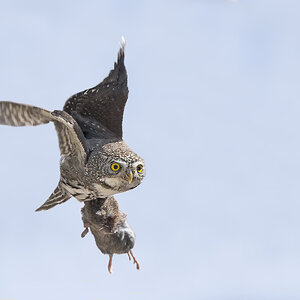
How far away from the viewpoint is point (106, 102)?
1338 cm

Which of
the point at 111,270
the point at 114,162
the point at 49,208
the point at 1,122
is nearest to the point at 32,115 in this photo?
the point at 1,122

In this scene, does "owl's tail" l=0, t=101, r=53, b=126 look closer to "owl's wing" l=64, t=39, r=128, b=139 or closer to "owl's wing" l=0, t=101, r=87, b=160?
"owl's wing" l=0, t=101, r=87, b=160

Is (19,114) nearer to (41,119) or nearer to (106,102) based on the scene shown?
(41,119)

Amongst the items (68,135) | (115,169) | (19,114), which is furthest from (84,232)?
(19,114)

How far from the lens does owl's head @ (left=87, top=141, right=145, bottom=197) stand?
11812 mm

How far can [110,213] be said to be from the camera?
42.7 ft

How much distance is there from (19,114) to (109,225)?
282cm

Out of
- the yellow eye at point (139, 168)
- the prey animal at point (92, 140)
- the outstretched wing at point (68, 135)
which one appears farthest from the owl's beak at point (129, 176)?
the outstretched wing at point (68, 135)

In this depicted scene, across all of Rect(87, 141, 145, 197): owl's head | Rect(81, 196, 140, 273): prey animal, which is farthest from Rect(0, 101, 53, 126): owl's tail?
Rect(81, 196, 140, 273): prey animal

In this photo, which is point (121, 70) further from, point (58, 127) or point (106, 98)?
point (58, 127)

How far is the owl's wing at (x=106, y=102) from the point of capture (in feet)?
43.6

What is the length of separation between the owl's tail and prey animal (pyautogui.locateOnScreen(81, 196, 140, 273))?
2.15 m

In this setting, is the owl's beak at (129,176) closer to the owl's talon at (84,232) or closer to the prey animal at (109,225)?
the prey animal at (109,225)

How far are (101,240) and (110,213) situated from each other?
66cm
